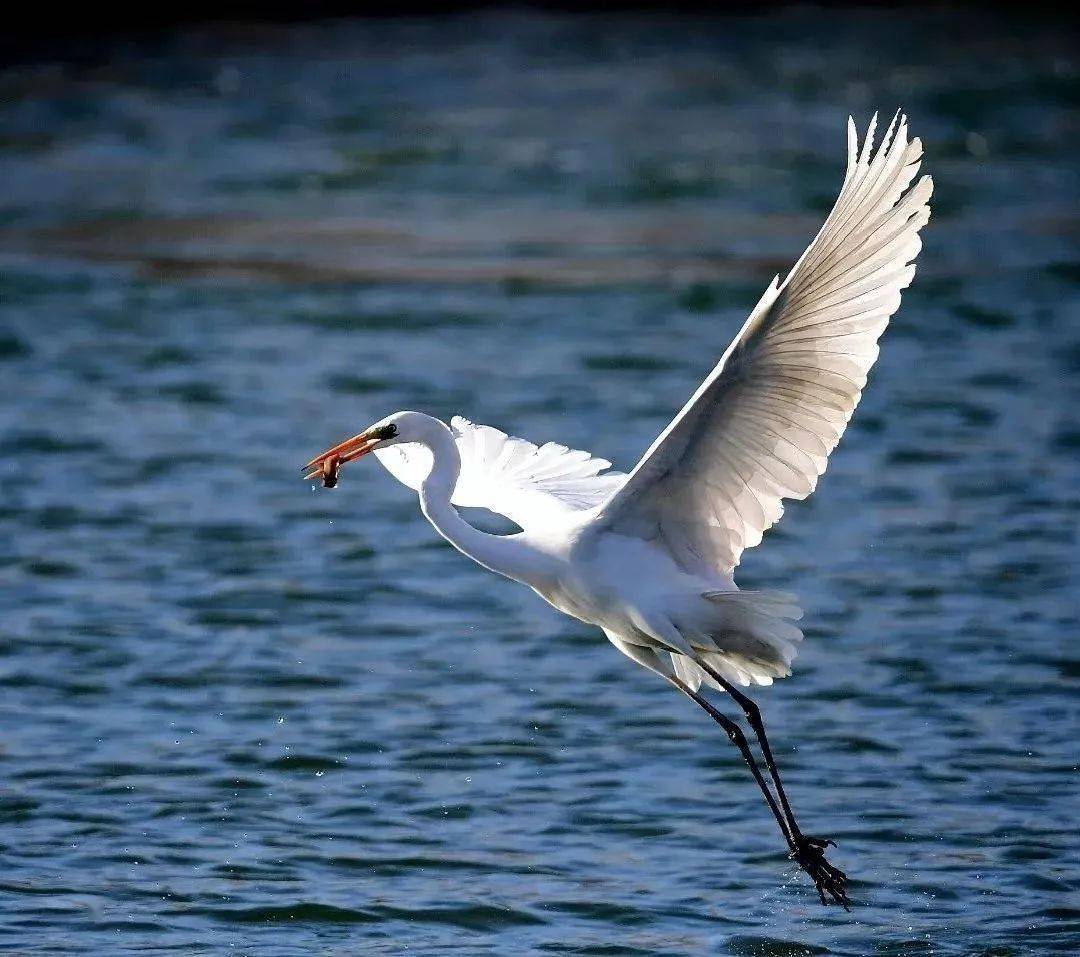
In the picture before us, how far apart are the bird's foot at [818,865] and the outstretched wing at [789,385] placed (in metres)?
1.09

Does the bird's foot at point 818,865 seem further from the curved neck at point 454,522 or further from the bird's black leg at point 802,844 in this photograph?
the curved neck at point 454,522

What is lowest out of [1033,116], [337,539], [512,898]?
[512,898]

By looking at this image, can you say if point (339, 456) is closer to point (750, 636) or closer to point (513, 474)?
point (513, 474)

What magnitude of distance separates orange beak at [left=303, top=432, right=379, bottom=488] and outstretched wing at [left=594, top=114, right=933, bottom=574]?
92 centimetres

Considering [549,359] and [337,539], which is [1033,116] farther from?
[337,539]

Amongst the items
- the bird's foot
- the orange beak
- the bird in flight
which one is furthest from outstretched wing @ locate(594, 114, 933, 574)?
the bird's foot

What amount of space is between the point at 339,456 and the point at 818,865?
92.1 inches

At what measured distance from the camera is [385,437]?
8336 mm

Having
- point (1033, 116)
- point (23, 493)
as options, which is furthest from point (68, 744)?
point (1033, 116)

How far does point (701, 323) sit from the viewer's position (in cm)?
1977

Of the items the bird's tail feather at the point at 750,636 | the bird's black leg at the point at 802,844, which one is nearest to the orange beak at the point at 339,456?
the bird's tail feather at the point at 750,636

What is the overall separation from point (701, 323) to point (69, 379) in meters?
5.50

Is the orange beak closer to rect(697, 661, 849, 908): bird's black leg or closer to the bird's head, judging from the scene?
the bird's head

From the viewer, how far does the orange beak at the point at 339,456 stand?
323 inches
